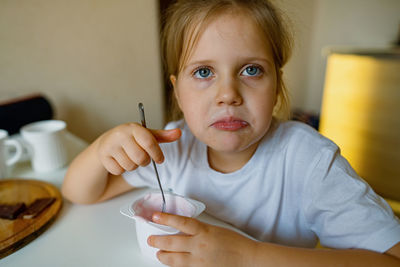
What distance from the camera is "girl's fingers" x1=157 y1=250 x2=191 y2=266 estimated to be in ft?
1.42

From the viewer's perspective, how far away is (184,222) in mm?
441

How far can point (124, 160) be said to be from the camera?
56 cm

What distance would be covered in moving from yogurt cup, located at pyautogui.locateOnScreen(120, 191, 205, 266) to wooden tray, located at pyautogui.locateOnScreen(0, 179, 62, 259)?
20 centimetres

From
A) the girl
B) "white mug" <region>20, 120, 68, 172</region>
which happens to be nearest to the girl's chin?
the girl

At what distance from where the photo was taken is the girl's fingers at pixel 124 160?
0.56 meters

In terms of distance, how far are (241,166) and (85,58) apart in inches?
38.3

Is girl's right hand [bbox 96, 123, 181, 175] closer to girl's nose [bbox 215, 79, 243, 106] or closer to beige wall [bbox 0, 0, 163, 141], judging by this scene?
girl's nose [bbox 215, 79, 243, 106]

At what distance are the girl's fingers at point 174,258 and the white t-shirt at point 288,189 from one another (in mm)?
262

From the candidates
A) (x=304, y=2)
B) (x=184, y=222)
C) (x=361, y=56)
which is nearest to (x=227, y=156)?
(x=184, y=222)

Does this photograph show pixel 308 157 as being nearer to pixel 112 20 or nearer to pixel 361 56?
pixel 112 20

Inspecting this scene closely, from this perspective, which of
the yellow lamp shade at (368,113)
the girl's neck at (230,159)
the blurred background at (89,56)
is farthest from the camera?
the yellow lamp shade at (368,113)

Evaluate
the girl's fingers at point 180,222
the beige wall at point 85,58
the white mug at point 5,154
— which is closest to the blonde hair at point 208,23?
the girl's fingers at point 180,222

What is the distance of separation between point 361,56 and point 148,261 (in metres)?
1.70

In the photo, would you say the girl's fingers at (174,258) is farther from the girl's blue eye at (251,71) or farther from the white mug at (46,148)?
the white mug at (46,148)
